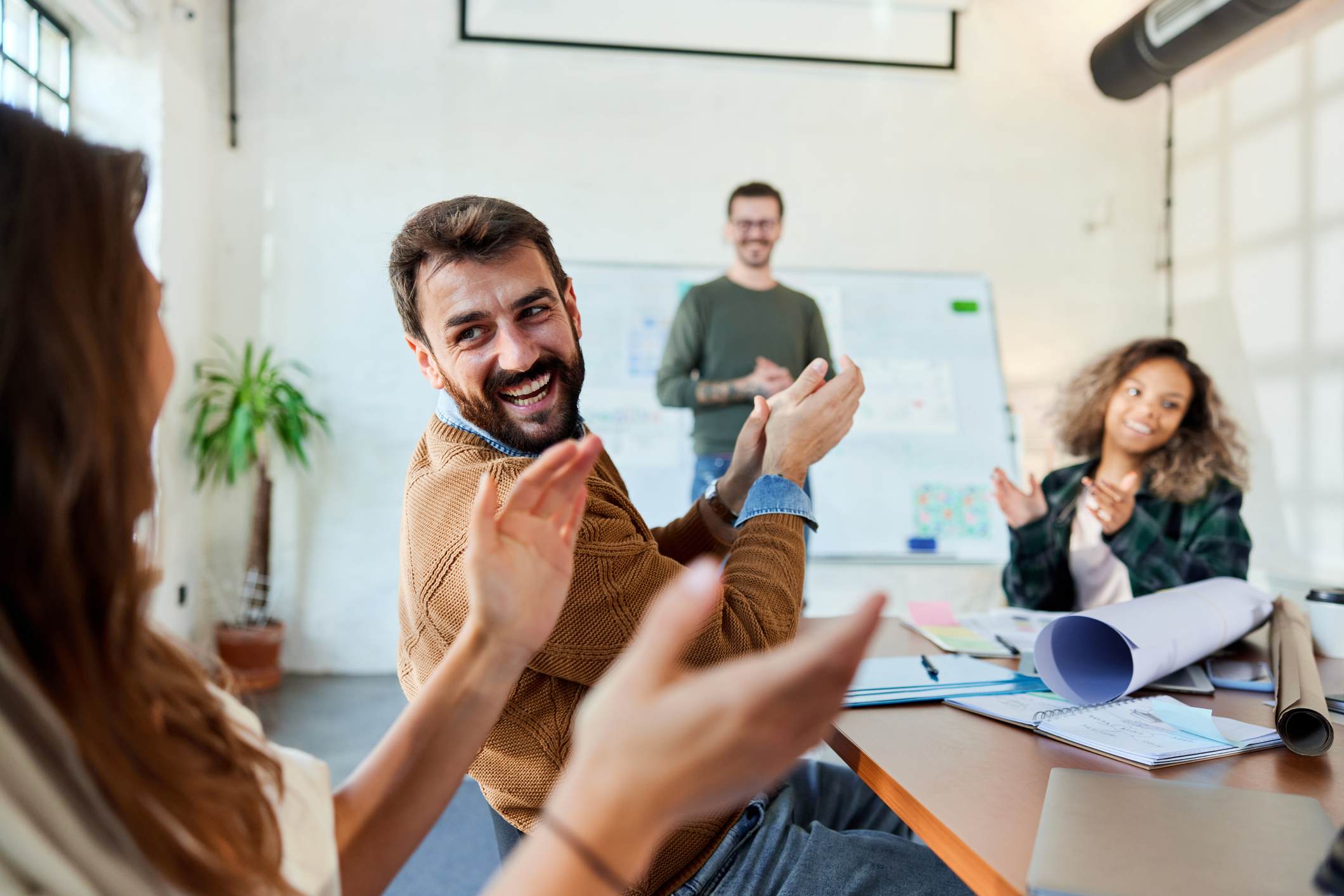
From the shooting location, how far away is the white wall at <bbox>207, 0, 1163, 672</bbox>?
175 inches

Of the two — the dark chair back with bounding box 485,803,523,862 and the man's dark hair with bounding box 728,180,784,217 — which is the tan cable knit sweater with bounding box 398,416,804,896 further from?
the man's dark hair with bounding box 728,180,784,217

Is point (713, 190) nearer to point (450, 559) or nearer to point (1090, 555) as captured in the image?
point (1090, 555)

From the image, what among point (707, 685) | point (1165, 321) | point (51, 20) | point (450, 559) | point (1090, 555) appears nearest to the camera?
point (707, 685)

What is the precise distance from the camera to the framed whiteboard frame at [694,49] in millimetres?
4477

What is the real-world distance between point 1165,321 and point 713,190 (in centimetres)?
254

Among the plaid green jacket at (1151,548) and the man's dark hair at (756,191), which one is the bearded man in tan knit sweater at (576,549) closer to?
the plaid green jacket at (1151,548)

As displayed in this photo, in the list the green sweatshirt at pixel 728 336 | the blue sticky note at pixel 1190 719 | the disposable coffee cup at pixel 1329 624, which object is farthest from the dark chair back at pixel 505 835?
the green sweatshirt at pixel 728 336

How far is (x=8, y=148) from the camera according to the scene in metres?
0.55

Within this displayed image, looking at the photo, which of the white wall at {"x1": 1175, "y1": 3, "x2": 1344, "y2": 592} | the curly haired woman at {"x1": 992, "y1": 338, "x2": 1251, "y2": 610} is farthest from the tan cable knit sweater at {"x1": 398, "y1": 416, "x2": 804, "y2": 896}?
the white wall at {"x1": 1175, "y1": 3, "x2": 1344, "y2": 592}

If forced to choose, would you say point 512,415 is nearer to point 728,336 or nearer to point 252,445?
point 728,336

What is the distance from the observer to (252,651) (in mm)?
4102

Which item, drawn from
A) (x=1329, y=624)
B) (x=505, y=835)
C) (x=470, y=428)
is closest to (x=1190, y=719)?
(x=1329, y=624)

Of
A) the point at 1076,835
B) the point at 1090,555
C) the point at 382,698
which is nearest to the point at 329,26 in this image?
the point at 382,698

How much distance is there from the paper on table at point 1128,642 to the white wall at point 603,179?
11.6 feet
